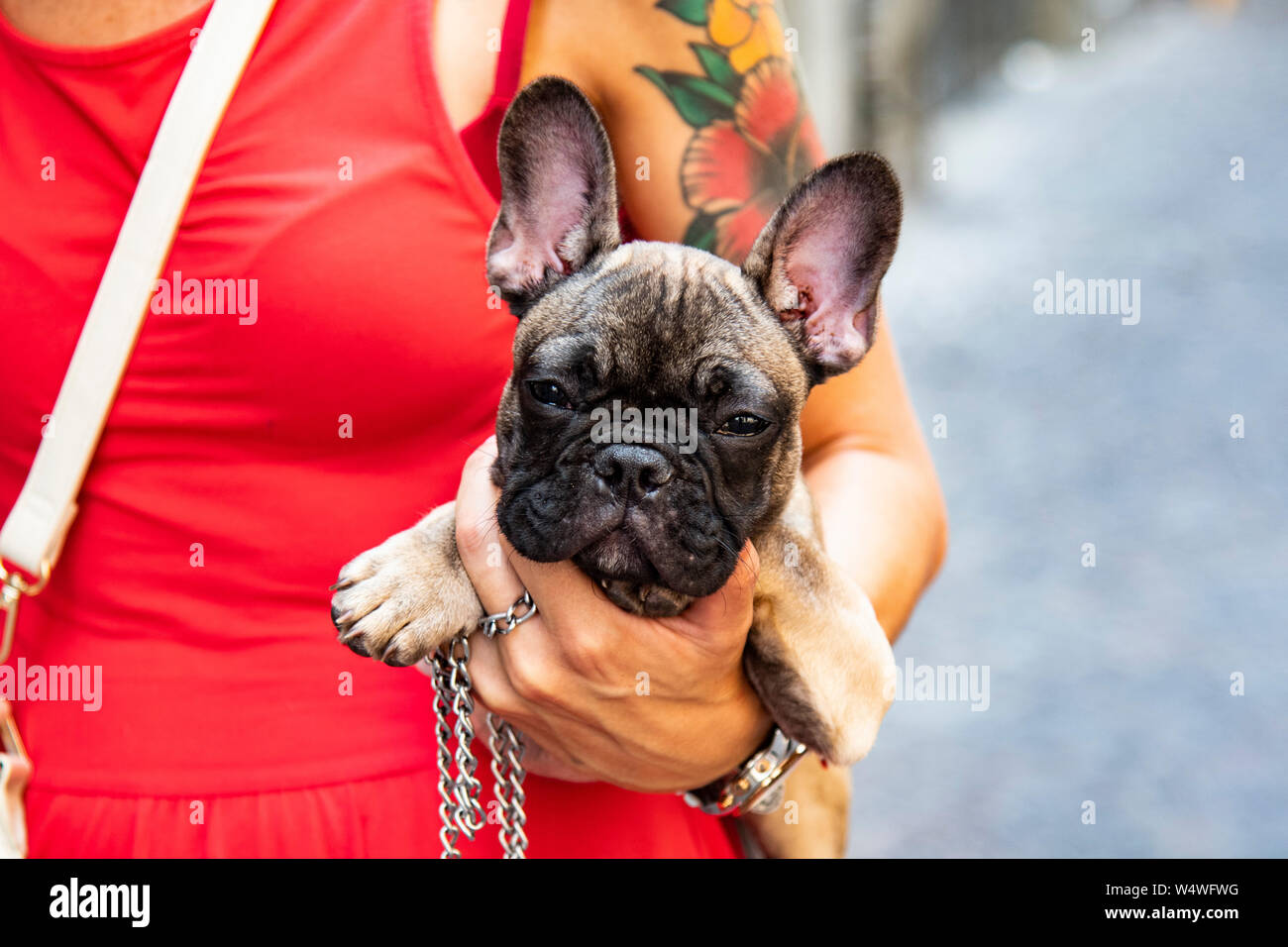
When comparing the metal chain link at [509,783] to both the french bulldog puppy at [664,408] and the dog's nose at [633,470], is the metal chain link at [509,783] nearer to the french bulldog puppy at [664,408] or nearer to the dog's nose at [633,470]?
the french bulldog puppy at [664,408]

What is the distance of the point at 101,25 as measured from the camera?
1.98 metres

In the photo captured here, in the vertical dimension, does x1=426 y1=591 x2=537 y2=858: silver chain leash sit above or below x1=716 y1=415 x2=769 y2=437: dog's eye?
below

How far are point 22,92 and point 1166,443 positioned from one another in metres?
7.57

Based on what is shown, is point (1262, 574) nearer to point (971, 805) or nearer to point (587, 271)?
point (971, 805)

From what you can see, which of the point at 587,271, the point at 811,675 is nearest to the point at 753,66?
the point at 587,271

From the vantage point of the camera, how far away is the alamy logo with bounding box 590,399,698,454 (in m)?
1.80

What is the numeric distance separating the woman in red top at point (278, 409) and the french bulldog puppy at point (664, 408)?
0.10 metres

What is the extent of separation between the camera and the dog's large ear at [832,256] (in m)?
1.90

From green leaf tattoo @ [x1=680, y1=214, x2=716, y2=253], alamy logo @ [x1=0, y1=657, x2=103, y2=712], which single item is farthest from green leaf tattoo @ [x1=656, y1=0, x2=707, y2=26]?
alamy logo @ [x1=0, y1=657, x2=103, y2=712]

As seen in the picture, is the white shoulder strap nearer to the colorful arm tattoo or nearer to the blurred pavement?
the colorful arm tattoo

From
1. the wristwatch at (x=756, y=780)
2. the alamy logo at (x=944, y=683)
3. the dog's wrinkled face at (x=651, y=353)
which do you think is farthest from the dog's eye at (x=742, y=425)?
the alamy logo at (x=944, y=683)

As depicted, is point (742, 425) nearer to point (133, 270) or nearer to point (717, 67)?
point (717, 67)

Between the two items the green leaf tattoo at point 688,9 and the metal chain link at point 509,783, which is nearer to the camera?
the metal chain link at point 509,783
